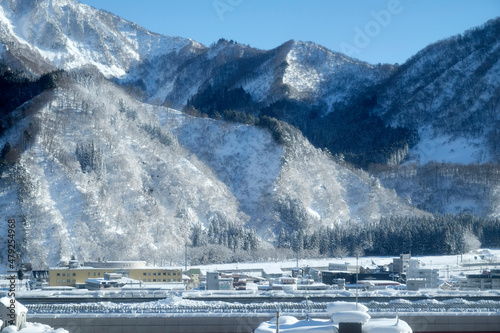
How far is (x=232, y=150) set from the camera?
13038 centimetres

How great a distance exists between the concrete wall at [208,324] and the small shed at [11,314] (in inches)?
303

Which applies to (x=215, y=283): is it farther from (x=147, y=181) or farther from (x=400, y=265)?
(x=147, y=181)

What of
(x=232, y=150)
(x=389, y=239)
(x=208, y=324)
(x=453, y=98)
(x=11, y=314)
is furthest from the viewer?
(x=453, y=98)

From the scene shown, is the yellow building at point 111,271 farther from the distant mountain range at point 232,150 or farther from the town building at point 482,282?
the town building at point 482,282

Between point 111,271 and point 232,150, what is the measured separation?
61293 millimetres

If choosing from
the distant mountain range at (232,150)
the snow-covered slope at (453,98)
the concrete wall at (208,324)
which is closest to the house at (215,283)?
the concrete wall at (208,324)

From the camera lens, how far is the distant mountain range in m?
99.4

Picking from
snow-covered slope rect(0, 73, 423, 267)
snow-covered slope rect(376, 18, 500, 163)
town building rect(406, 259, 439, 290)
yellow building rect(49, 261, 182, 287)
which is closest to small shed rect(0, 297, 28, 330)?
yellow building rect(49, 261, 182, 287)

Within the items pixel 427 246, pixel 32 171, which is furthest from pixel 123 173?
pixel 427 246

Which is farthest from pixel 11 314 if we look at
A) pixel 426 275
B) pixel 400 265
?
pixel 400 265

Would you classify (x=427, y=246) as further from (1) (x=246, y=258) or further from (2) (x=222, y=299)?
(2) (x=222, y=299)

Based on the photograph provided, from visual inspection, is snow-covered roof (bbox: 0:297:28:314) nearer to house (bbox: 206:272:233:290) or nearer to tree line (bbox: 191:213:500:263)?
house (bbox: 206:272:233:290)

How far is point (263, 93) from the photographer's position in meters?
189

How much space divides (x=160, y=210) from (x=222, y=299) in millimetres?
63957
